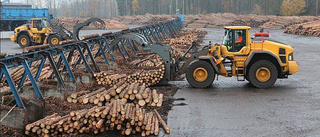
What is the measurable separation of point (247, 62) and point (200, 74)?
6.07 feet

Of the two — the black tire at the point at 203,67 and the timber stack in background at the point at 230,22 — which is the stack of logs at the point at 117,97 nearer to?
the black tire at the point at 203,67

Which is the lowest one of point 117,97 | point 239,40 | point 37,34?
point 117,97

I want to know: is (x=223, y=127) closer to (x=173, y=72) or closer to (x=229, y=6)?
(x=173, y=72)

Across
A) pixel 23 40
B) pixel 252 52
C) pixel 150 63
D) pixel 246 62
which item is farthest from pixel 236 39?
pixel 23 40

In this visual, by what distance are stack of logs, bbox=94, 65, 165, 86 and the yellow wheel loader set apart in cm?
125

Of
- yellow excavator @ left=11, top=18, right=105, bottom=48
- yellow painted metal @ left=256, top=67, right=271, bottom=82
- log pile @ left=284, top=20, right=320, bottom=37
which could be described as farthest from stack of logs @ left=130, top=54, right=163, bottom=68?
log pile @ left=284, top=20, right=320, bottom=37

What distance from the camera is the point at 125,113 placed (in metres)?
10.4

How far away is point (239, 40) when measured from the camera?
16.0 m

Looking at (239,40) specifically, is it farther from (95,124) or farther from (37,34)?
(37,34)

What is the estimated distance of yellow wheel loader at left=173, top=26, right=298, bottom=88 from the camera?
51.8 feet

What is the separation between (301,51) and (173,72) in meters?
17.1

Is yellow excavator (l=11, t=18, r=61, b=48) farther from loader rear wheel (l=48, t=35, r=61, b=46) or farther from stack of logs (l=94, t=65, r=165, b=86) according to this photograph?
stack of logs (l=94, t=65, r=165, b=86)

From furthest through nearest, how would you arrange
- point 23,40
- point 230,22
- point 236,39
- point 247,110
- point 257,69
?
point 230,22 → point 23,40 → point 236,39 → point 257,69 → point 247,110

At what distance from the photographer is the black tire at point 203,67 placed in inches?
625
